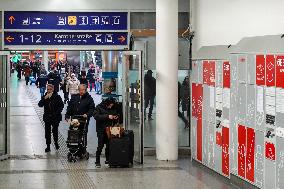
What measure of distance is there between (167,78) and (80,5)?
264 centimetres

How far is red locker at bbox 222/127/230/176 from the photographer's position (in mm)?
11844

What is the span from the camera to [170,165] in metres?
14.1

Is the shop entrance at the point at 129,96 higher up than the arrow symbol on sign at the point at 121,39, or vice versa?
the arrow symbol on sign at the point at 121,39

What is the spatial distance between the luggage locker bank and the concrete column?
0.86 m

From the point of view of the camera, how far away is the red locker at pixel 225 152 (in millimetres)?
11844

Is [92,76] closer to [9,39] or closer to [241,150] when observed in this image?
[9,39]

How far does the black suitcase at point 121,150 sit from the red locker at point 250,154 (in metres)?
3.38

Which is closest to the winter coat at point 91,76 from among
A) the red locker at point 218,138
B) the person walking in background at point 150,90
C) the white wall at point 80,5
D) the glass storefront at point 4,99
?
the person walking in background at point 150,90

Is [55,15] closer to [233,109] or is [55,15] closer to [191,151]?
[191,151]

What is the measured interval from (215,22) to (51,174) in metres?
4.23

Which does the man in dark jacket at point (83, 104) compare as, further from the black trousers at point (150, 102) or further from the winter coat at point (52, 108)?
the black trousers at point (150, 102)

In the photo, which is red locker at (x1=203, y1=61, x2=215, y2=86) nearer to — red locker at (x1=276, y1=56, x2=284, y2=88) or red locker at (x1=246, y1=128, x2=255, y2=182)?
red locker at (x1=246, y1=128, x2=255, y2=182)

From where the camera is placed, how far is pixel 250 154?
10.6m

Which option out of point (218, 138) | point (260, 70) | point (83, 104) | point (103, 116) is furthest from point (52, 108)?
point (260, 70)
